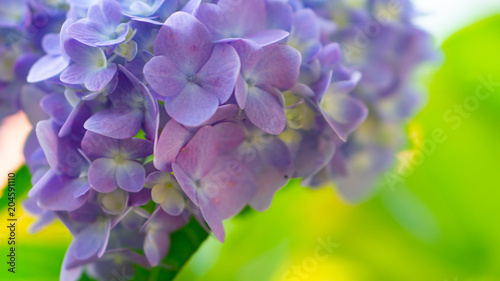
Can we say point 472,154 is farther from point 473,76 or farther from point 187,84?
point 187,84

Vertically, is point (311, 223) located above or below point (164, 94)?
below

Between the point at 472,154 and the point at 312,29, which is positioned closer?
the point at 312,29

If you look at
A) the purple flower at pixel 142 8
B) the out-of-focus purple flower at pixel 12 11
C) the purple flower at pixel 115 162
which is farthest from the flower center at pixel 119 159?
the out-of-focus purple flower at pixel 12 11

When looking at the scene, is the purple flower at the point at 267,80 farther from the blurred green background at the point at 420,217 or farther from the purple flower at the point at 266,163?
the blurred green background at the point at 420,217

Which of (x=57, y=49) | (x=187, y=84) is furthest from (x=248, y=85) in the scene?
(x=57, y=49)

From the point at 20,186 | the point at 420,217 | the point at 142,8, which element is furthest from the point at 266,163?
the point at 420,217

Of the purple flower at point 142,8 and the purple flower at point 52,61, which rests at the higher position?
the purple flower at point 142,8
